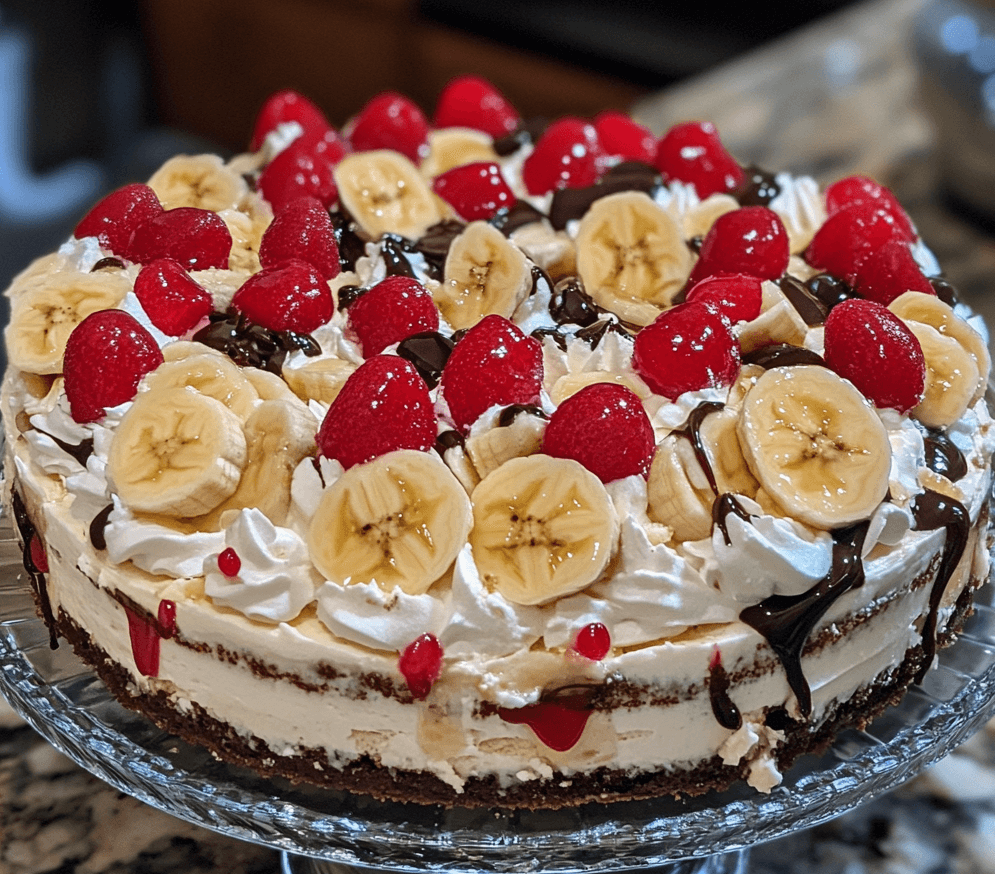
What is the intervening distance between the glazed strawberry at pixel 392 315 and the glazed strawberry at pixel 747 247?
486 millimetres

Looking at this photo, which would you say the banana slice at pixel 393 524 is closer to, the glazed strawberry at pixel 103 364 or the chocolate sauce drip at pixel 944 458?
Answer: the glazed strawberry at pixel 103 364

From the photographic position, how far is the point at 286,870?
6.05 feet

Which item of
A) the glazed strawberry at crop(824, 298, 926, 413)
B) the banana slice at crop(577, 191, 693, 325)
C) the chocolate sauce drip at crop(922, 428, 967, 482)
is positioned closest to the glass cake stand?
the chocolate sauce drip at crop(922, 428, 967, 482)

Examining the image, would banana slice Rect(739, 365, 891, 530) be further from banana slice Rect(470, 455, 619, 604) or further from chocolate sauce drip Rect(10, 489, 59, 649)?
chocolate sauce drip Rect(10, 489, 59, 649)

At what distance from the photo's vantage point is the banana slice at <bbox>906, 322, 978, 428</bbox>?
1.79 metres

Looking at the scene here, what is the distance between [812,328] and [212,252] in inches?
38.4

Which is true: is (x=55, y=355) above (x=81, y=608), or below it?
above

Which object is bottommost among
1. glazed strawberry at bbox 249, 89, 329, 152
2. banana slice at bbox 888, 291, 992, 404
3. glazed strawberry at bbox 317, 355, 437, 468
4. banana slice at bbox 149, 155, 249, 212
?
banana slice at bbox 149, 155, 249, 212

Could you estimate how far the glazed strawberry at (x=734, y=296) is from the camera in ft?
6.24

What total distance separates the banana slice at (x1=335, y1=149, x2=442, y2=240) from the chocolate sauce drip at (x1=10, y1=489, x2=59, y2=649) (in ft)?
2.54

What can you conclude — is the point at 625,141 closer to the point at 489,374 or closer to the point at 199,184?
the point at 199,184

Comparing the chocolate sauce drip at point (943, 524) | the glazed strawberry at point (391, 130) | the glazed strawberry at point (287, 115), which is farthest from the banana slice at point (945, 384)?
the glazed strawberry at point (287, 115)

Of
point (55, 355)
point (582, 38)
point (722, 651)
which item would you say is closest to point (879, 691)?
point (722, 651)

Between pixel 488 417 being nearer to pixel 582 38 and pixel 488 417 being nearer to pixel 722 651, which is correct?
pixel 722 651
